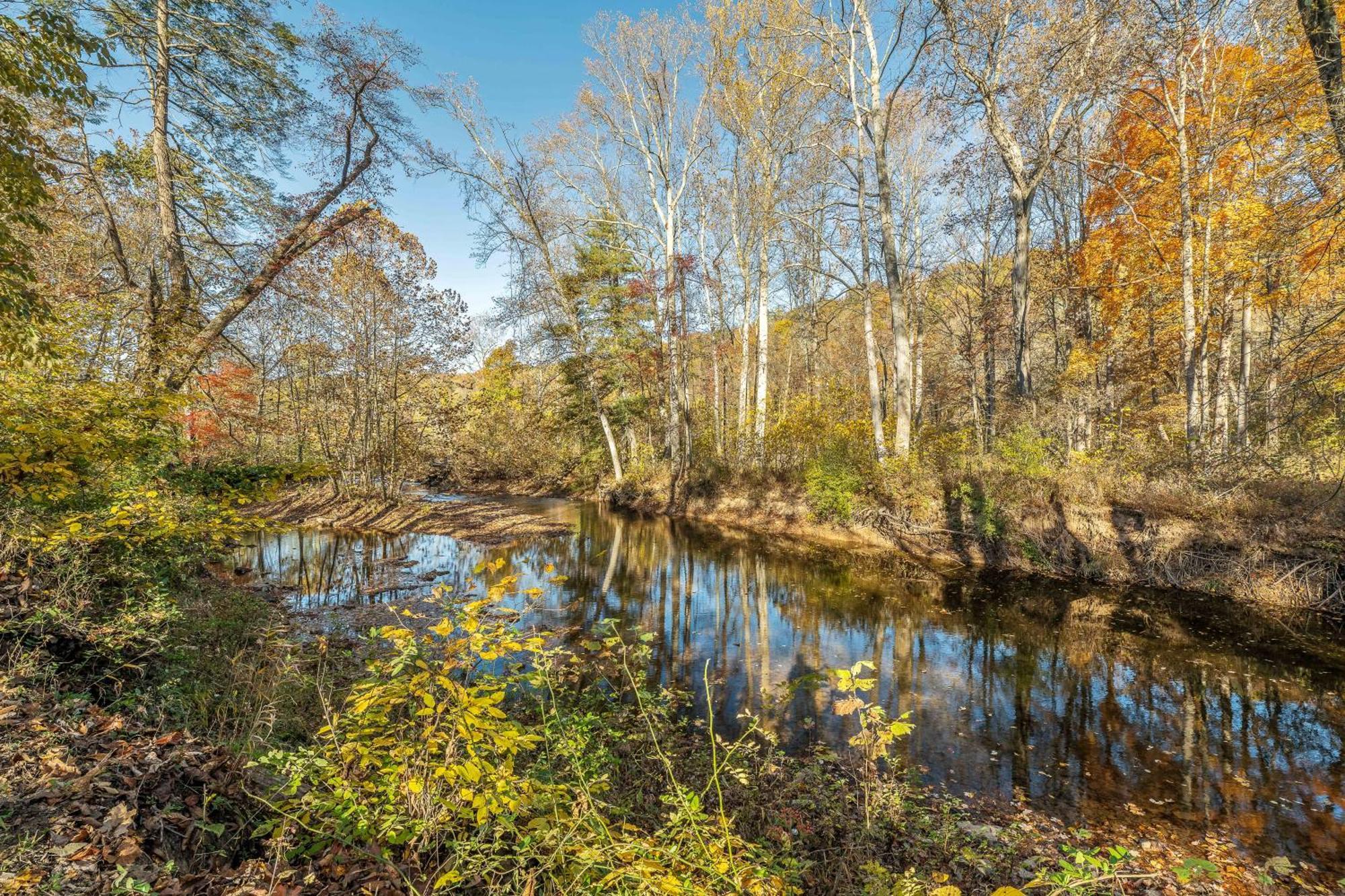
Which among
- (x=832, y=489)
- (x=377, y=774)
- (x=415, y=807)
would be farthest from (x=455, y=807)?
(x=832, y=489)

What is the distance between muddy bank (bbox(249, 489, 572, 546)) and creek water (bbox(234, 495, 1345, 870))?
2.65 meters

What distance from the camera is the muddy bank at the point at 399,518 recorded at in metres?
15.0

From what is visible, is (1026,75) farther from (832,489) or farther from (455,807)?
(455,807)

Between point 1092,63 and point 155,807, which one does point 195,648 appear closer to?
point 155,807

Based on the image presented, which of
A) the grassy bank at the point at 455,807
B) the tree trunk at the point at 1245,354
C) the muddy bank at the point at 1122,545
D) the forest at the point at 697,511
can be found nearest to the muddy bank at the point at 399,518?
the forest at the point at 697,511

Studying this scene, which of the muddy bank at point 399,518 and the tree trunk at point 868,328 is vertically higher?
the tree trunk at point 868,328

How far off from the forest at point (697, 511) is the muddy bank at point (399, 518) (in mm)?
203

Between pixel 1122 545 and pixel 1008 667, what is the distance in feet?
17.3

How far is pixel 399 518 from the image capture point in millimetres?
15867

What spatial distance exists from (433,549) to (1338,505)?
55.9 feet

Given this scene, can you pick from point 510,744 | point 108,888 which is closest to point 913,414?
point 510,744

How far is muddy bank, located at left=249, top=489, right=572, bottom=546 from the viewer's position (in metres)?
15.0

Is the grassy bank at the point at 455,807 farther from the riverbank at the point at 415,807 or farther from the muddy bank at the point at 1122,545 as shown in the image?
the muddy bank at the point at 1122,545

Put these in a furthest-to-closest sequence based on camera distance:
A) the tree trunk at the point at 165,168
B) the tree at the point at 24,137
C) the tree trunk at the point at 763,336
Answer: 1. the tree trunk at the point at 763,336
2. the tree trunk at the point at 165,168
3. the tree at the point at 24,137
